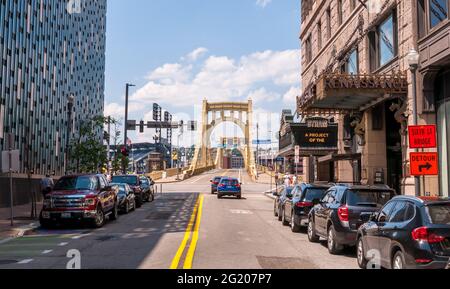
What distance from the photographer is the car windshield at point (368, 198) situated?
12.2 meters

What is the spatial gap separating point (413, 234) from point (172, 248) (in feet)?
20.9

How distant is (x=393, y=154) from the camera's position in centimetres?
2570

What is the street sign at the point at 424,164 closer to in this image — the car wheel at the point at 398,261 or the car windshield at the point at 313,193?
the car windshield at the point at 313,193

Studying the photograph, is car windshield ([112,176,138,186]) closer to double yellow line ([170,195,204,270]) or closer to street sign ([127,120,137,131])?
double yellow line ([170,195,204,270])

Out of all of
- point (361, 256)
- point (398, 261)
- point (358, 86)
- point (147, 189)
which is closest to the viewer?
point (398, 261)

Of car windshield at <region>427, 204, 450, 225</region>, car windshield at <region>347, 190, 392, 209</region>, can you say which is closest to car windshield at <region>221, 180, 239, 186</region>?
car windshield at <region>347, 190, 392, 209</region>

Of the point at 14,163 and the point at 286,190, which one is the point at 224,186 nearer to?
the point at 286,190

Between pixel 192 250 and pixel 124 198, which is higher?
pixel 124 198

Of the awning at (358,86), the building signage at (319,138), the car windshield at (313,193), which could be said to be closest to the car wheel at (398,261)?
the car windshield at (313,193)

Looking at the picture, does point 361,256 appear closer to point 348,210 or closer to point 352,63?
point 348,210

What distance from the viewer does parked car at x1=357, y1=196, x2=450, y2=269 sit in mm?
7746

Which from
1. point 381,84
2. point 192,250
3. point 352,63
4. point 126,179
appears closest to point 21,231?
point 192,250

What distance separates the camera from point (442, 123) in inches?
726

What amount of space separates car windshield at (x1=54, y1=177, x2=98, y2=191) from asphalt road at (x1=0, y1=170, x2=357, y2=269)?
152cm
